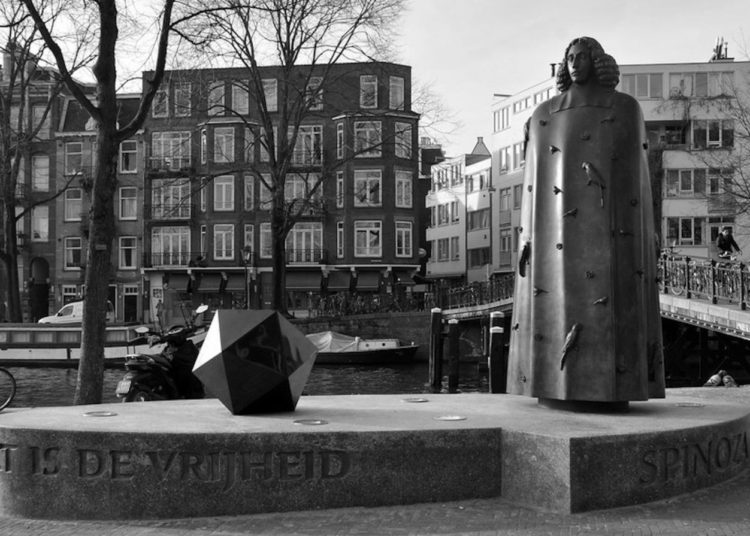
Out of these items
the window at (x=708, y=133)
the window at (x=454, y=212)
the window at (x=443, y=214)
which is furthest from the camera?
the window at (x=443, y=214)

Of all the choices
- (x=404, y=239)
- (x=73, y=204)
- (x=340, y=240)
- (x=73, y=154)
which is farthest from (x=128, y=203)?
(x=404, y=239)

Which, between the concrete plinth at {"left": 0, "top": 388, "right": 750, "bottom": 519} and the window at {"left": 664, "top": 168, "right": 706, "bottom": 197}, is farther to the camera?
the window at {"left": 664, "top": 168, "right": 706, "bottom": 197}

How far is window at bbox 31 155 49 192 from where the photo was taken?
59625 mm

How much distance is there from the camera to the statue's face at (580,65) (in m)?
8.23

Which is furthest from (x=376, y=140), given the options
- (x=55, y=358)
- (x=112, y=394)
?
(x=112, y=394)

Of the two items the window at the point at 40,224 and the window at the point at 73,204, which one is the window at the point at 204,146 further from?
the window at the point at 40,224

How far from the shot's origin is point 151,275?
5919cm

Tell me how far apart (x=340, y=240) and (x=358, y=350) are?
710 inches

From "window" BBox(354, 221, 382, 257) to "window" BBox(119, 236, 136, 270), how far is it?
48.9ft

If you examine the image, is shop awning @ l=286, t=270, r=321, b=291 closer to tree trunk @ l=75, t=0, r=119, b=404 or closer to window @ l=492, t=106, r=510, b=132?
window @ l=492, t=106, r=510, b=132

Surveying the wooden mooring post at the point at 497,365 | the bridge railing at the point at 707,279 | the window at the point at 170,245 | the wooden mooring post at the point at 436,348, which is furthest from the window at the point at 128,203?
the wooden mooring post at the point at 497,365

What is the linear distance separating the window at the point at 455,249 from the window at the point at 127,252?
2727cm

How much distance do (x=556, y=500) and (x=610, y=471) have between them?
1.41 ft

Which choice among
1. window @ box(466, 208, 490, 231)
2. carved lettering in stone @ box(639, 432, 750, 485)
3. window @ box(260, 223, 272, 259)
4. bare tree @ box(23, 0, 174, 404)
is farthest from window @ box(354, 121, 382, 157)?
carved lettering in stone @ box(639, 432, 750, 485)
